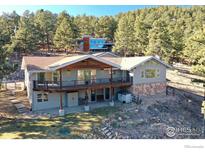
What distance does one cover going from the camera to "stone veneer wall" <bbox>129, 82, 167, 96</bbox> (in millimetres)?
19094

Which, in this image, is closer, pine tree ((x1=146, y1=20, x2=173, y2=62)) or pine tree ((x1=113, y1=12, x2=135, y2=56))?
pine tree ((x1=146, y1=20, x2=173, y2=62))

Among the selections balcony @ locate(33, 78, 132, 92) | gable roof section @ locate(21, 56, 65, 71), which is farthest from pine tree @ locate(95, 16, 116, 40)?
gable roof section @ locate(21, 56, 65, 71)

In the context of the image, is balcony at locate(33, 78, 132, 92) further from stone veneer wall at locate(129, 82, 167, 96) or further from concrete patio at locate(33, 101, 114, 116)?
concrete patio at locate(33, 101, 114, 116)

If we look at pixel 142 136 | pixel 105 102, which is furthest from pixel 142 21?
pixel 142 136

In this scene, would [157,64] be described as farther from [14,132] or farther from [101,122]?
[14,132]

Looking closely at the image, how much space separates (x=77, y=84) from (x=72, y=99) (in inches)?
40.6

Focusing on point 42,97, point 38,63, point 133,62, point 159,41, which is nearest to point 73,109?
point 42,97

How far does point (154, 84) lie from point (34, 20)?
16.1 metres

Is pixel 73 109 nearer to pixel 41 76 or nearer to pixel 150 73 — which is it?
pixel 41 76

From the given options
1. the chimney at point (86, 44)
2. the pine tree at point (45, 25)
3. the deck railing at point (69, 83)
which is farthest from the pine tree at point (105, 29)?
the deck railing at point (69, 83)

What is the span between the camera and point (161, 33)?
72.1 feet

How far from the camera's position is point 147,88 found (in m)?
19.5

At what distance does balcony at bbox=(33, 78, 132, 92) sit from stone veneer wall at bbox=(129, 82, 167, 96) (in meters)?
0.64

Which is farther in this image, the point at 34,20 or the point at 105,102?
the point at 34,20
